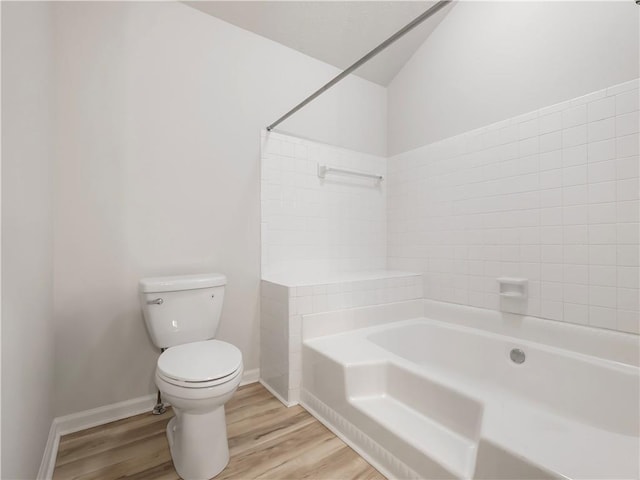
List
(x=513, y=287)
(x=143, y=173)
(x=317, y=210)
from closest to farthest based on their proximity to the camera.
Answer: (x=143, y=173) < (x=513, y=287) < (x=317, y=210)

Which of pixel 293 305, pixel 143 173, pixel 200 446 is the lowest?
pixel 200 446

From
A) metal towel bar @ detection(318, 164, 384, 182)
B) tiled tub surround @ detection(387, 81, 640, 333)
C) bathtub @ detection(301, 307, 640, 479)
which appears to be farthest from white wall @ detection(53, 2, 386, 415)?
tiled tub surround @ detection(387, 81, 640, 333)

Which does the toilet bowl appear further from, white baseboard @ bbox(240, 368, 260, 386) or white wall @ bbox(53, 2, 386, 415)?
white baseboard @ bbox(240, 368, 260, 386)

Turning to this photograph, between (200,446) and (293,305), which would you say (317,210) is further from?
(200,446)

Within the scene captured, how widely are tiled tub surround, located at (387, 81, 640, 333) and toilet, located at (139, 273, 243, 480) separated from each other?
163 cm

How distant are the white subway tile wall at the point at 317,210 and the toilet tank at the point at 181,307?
0.50 metres

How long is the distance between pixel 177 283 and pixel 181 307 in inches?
5.2

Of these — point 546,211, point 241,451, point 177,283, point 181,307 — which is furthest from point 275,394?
point 546,211

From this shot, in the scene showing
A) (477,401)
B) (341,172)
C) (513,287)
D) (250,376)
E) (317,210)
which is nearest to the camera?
(477,401)

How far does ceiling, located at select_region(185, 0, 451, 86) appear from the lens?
1976 mm

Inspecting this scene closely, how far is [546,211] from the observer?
1.74m

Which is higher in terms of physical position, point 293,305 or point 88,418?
point 293,305

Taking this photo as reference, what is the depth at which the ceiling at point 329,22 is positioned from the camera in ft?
6.48

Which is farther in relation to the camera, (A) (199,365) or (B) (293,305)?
(B) (293,305)
